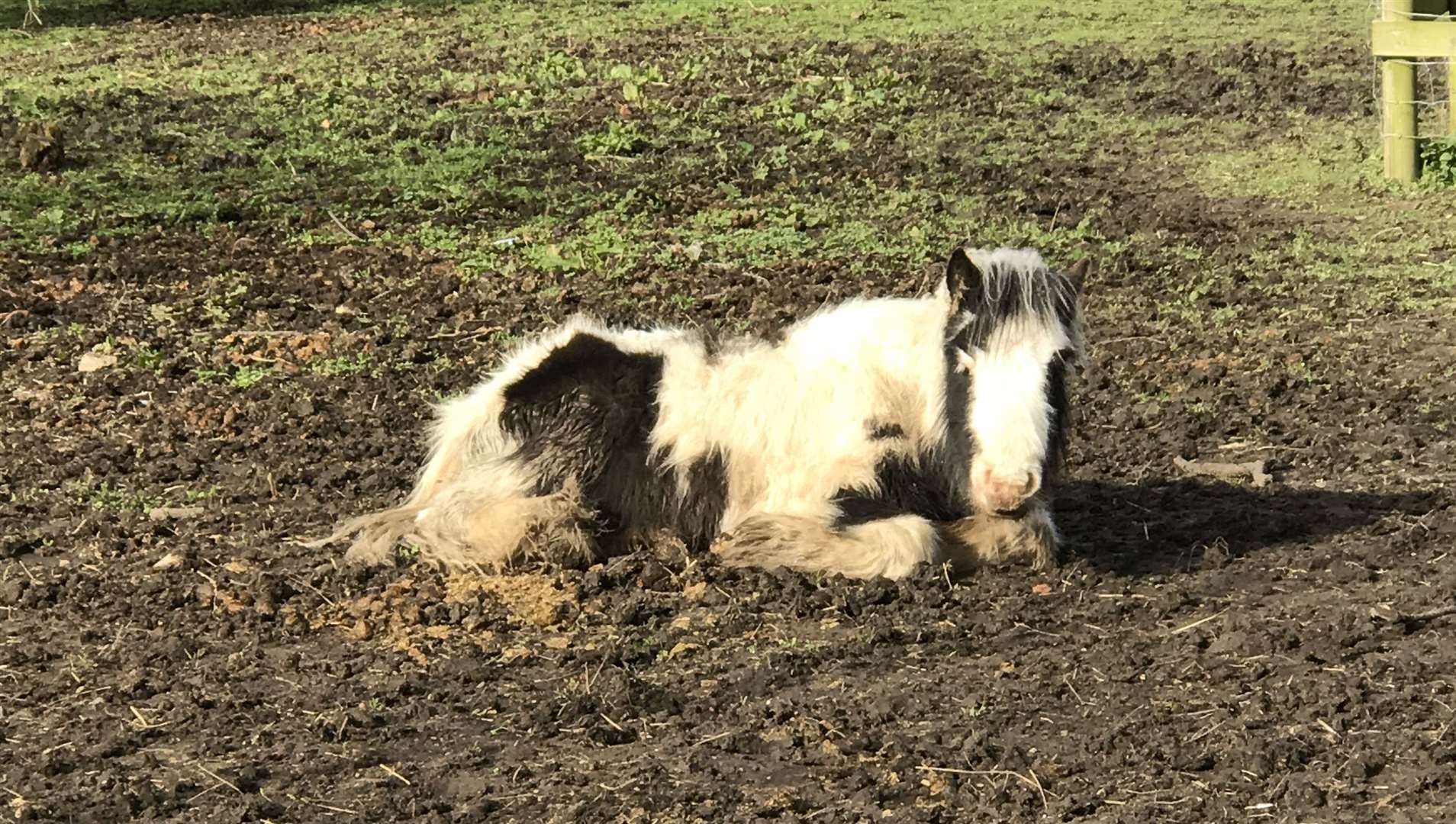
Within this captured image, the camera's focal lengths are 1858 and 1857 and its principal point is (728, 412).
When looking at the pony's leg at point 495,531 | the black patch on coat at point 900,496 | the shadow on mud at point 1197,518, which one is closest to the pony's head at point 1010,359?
the black patch on coat at point 900,496

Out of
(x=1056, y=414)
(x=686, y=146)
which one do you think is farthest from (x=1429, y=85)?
(x=1056, y=414)

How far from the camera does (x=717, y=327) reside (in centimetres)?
902

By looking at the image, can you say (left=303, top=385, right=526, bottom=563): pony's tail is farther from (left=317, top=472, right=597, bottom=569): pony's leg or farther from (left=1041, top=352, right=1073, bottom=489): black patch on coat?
(left=1041, top=352, right=1073, bottom=489): black patch on coat

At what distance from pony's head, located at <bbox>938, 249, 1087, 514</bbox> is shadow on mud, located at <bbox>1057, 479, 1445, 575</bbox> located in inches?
24.3

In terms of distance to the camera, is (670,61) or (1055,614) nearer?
(1055,614)

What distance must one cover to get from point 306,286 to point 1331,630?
6.06m

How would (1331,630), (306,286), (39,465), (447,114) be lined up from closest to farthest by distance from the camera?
(1331,630)
(39,465)
(306,286)
(447,114)

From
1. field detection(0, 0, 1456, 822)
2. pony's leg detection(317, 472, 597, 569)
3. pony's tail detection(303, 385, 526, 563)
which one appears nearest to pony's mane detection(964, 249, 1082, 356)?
field detection(0, 0, 1456, 822)

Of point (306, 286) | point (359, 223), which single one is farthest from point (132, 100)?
point (306, 286)

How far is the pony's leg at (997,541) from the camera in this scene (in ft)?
19.3

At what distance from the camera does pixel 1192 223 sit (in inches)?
433

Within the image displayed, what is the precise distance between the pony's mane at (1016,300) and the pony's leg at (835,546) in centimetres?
64

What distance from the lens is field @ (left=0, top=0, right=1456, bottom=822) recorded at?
185 inches

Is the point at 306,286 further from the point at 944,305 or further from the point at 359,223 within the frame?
the point at 944,305
